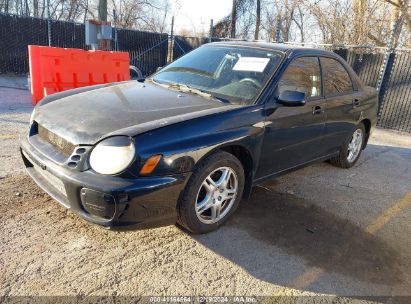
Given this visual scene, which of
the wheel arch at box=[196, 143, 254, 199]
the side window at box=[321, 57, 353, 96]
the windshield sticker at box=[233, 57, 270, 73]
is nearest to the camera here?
the wheel arch at box=[196, 143, 254, 199]

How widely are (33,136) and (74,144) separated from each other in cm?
81

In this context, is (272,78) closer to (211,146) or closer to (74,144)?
(211,146)

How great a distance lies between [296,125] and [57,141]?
2.31 m

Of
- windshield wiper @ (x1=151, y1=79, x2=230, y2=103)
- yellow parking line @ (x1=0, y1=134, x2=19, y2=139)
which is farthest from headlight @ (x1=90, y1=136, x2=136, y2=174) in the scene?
yellow parking line @ (x1=0, y1=134, x2=19, y2=139)

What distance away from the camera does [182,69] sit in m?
4.06

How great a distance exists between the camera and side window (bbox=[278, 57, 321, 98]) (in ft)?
11.8

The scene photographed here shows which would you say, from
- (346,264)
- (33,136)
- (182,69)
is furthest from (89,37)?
(346,264)

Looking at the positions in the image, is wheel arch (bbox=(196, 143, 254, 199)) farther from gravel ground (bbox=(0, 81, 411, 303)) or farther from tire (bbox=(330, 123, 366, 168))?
tire (bbox=(330, 123, 366, 168))

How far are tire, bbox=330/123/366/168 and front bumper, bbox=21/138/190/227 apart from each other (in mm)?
3195

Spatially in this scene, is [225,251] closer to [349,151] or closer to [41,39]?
[349,151]

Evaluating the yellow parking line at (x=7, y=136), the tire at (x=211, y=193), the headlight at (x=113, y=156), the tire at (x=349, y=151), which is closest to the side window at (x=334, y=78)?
the tire at (x=349, y=151)

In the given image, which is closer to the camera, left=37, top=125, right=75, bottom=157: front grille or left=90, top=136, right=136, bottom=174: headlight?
left=90, top=136, right=136, bottom=174: headlight

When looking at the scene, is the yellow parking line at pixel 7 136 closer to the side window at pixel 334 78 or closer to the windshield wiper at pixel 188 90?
the windshield wiper at pixel 188 90

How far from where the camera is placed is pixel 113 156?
8.11ft
